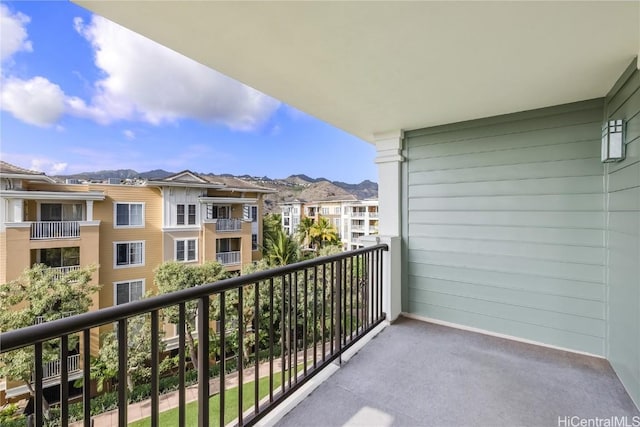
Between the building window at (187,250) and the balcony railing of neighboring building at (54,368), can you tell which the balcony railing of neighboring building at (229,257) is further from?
the balcony railing of neighboring building at (54,368)

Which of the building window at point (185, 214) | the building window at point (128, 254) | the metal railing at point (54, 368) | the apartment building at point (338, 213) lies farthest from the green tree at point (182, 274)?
the apartment building at point (338, 213)

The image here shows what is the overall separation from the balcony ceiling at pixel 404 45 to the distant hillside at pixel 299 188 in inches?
128

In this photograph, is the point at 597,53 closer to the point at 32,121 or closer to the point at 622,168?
the point at 622,168

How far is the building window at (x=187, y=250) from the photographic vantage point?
5039 millimetres

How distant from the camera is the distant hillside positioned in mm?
5571

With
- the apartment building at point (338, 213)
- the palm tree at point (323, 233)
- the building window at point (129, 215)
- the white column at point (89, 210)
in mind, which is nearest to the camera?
the white column at point (89, 210)

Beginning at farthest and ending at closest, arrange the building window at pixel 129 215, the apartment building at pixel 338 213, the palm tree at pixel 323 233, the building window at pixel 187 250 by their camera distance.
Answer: the palm tree at pixel 323 233 → the apartment building at pixel 338 213 → the building window at pixel 187 250 → the building window at pixel 129 215

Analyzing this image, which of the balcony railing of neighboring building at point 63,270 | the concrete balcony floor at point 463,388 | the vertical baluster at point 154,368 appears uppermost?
the vertical baluster at point 154,368

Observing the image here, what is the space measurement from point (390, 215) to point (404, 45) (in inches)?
73.0

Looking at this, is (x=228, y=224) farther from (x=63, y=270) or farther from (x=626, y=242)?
(x=626, y=242)

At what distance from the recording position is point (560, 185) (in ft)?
7.68

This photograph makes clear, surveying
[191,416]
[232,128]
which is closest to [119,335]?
[191,416]

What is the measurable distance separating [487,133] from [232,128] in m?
12.7

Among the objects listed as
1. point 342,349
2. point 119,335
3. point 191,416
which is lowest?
point 191,416
